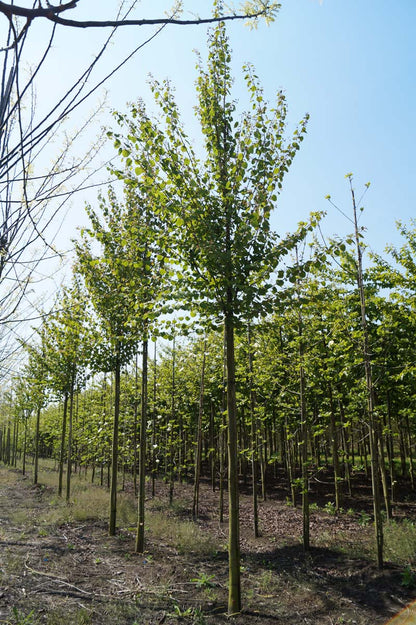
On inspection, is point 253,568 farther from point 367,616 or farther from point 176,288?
point 176,288

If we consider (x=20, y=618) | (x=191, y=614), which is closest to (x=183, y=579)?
(x=191, y=614)

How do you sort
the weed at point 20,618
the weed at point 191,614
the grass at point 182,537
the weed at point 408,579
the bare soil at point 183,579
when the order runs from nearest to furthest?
the weed at point 20,618 < the weed at point 191,614 < the bare soil at point 183,579 < the weed at point 408,579 < the grass at point 182,537

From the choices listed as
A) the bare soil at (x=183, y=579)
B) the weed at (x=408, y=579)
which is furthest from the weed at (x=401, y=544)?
the weed at (x=408, y=579)

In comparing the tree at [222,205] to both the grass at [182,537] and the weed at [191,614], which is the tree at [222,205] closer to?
the weed at [191,614]

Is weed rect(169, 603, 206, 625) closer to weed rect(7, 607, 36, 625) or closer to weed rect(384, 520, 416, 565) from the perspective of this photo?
weed rect(7, 607, 36, 625)

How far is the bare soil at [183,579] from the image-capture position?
16.5ft

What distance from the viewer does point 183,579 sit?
6301 mm

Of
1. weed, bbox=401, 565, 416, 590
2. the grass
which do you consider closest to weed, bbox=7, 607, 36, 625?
the grass

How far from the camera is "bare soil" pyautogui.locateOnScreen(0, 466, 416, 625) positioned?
503cm

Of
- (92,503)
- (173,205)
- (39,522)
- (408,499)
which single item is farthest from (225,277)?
(408,499)

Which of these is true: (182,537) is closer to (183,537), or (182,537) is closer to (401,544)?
(183,537)

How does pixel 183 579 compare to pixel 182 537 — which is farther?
pixel 182 537

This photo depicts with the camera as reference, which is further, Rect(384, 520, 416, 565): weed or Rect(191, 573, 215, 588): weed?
Rect(384, 520, 416, 565): weed

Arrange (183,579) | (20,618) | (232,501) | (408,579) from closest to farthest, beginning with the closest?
(20,618), (232,501), (408,579), (183,579)
